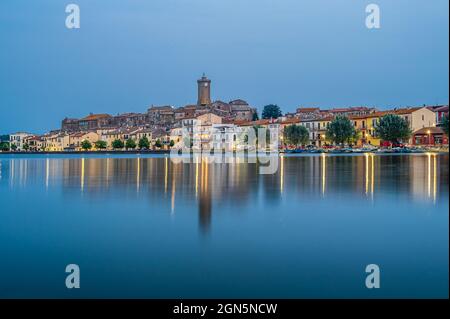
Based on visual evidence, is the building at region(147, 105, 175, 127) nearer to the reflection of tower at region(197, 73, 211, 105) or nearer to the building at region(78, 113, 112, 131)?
the reflection of tower at region(197, 73, 211, 105)

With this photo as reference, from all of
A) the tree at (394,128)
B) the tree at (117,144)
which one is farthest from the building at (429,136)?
the tree at (117,144)

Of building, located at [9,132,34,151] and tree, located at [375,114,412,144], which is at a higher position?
building, located at [9,132,34,151]

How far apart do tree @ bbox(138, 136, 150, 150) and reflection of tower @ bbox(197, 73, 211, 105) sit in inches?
1169

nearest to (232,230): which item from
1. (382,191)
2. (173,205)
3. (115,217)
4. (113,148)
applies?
(115,217)

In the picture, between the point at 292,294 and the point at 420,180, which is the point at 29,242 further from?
the point at 420,180

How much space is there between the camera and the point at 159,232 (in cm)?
1025

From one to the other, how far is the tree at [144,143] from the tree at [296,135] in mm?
30158

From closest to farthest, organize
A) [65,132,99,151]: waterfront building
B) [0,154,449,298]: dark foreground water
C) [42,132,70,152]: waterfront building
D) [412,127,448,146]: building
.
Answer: [0,154,449,298]: dark foreground water < [412,127,448,146]: building < [65,132,99,151]: waterfront building < [42,132,70,152]: waterfront building

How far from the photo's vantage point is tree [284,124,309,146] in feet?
234

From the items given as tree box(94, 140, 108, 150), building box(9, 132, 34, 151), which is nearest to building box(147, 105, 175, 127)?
tree box(94, 140, 108, 150)

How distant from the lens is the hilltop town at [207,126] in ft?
222

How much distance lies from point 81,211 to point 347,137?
2087 inches

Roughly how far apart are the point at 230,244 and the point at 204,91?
116 meters

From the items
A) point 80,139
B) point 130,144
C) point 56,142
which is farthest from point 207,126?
point 56,142
